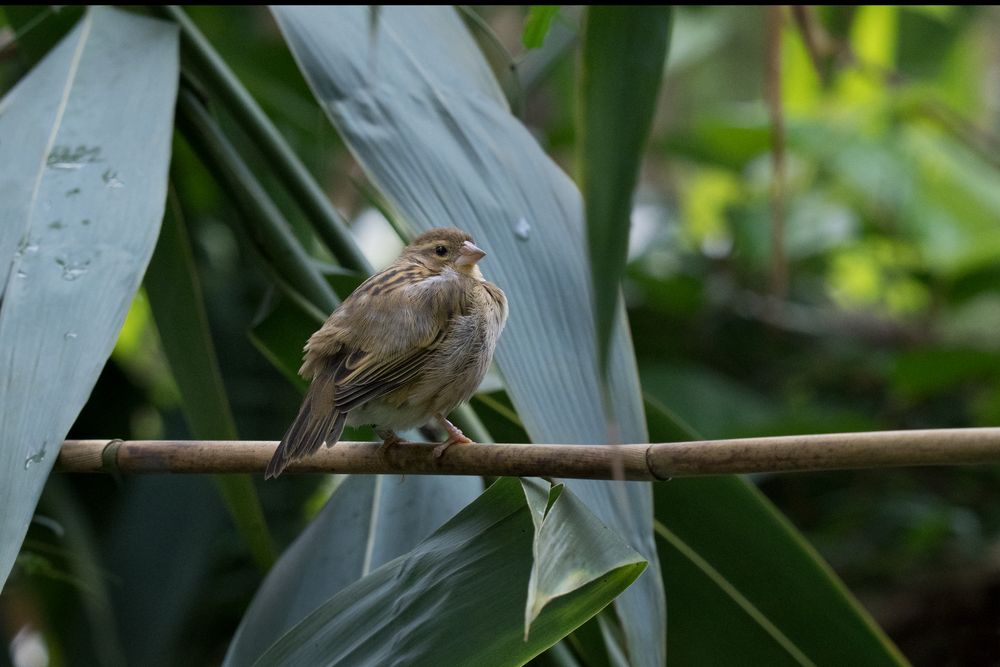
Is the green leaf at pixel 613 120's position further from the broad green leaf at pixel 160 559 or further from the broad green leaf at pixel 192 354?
the broad green leaf at pixel 160 559

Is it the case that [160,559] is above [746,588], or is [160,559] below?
below

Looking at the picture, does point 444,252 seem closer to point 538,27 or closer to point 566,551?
point 538,27

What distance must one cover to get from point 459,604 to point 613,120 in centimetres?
70

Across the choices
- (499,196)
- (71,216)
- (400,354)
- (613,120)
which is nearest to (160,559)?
(400,354)

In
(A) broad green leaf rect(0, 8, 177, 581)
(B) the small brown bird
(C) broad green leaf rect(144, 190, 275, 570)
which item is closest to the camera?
(A) broad green leaf rect(0, 8, 177, 581)

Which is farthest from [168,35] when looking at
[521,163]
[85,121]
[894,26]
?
[894,26]

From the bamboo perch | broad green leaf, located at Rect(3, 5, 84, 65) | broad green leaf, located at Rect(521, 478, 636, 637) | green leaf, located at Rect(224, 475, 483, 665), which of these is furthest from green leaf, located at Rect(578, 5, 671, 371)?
broad green leaf, located at Rect(3, 5, 84, 65)

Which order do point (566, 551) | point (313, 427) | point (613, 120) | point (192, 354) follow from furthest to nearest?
point (192, 354)
point (313, 427)
point (566, 551)
point (613, 120)

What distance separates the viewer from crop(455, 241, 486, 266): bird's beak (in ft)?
7.38

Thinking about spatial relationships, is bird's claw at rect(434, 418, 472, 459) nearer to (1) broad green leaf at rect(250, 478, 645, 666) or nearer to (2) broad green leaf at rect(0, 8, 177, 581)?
(1) broad green leaf at rect(250, 478, 645, 666)

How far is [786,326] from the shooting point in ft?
15.0

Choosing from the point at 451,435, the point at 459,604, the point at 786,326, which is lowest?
the point at 786,326

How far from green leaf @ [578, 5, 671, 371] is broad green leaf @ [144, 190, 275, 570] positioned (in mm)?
1353

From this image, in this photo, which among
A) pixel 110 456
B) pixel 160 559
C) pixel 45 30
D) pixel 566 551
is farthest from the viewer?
pixel 160 559
